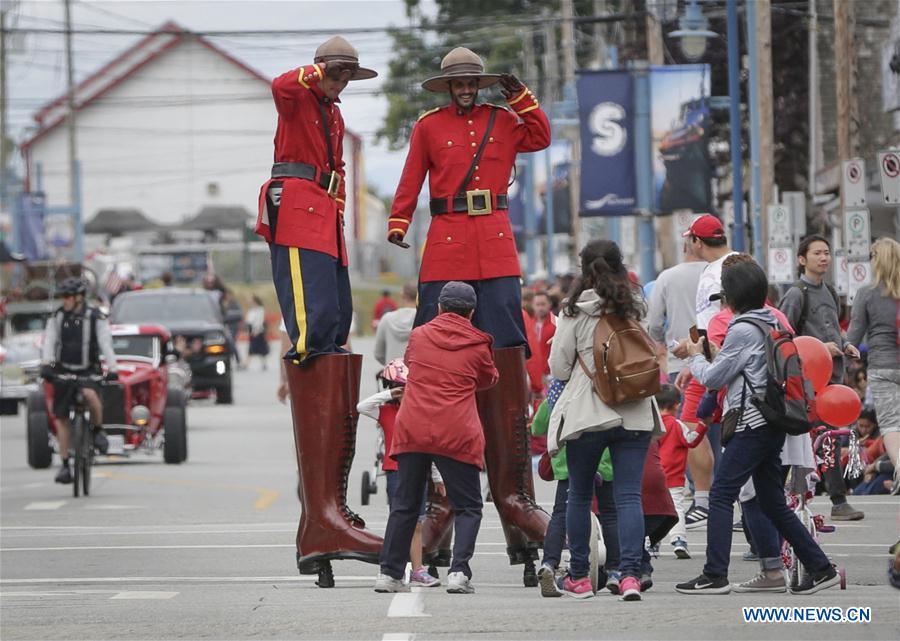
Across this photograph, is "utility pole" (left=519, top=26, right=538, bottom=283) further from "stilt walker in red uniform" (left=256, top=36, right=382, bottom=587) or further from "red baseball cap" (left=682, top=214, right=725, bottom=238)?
"stilt walker in red uniform" (left=256, top=36, right=382, bottom=587)

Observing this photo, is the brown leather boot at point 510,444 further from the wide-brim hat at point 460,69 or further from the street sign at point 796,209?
the street sign at point 796,209

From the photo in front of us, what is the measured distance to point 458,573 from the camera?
35.3 feet

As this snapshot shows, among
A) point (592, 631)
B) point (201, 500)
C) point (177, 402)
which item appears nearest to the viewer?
point (592, 631)

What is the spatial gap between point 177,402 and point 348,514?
45.8 ft

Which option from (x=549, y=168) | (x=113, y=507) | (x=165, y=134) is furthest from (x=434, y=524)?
(x=165, y=134)

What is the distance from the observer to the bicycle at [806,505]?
430 inches

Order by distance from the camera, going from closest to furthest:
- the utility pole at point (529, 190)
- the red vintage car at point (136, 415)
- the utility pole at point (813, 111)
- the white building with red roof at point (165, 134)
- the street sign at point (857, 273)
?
the street sign at point (857, 273), the red vintage car at point (136, 415), the utility pole at point (813, 111), the utility pole at point (529, 190), the white building with red roof at point (165, 134)

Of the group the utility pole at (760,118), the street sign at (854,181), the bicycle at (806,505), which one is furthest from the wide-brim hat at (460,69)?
the utility pole at (760,118)

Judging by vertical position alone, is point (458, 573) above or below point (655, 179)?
below

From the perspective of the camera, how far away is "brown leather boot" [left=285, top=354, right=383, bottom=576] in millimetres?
10000

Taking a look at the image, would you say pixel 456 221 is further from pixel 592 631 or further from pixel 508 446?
pixel 592 631

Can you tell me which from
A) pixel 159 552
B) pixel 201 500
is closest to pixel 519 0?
pixel 201 500

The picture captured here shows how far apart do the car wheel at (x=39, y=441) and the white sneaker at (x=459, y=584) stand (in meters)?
13.3

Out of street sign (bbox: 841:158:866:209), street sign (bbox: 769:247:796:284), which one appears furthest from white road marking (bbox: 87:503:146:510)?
street sign (bbox: 769:247:796:284)
